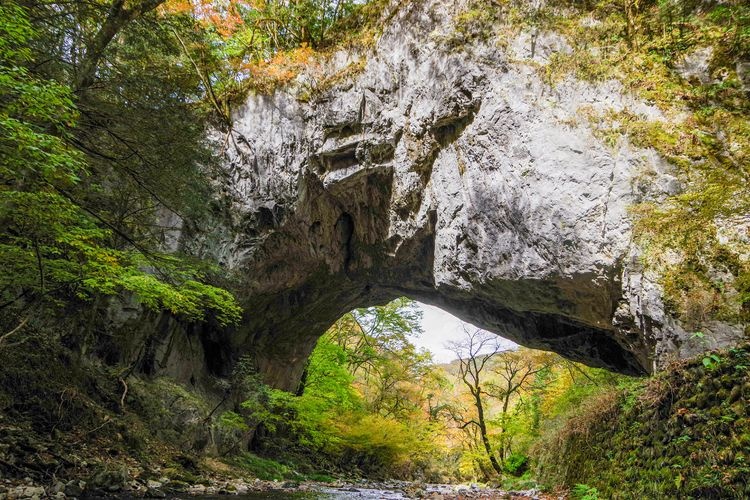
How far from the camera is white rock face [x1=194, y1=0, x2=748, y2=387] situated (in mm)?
6902

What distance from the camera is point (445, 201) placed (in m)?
9.16

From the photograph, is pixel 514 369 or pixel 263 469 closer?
pixel 263 469

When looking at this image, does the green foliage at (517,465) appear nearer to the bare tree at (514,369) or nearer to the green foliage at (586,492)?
the bare tree at (514,369)

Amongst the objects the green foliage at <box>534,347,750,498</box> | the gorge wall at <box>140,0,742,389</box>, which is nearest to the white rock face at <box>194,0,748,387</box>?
the gorge wall at <box>140,0,742,389</box>

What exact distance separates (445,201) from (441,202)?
0.12m

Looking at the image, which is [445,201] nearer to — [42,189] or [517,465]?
[42,189]

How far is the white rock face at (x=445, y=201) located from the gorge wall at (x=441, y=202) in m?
0.03

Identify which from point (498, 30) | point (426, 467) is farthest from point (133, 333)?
point (426, 467)

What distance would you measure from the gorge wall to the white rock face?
3cm

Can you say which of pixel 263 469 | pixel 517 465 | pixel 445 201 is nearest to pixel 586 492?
pixel 445 201

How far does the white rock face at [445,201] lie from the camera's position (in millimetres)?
6902

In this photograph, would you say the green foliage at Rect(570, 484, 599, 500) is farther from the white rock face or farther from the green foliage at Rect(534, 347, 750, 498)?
the white rock face

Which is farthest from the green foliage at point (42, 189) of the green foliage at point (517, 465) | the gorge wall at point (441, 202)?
the green foliage at point (517, 465)

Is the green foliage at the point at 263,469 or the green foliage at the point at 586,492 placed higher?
the green foliage at the point at 586,492
